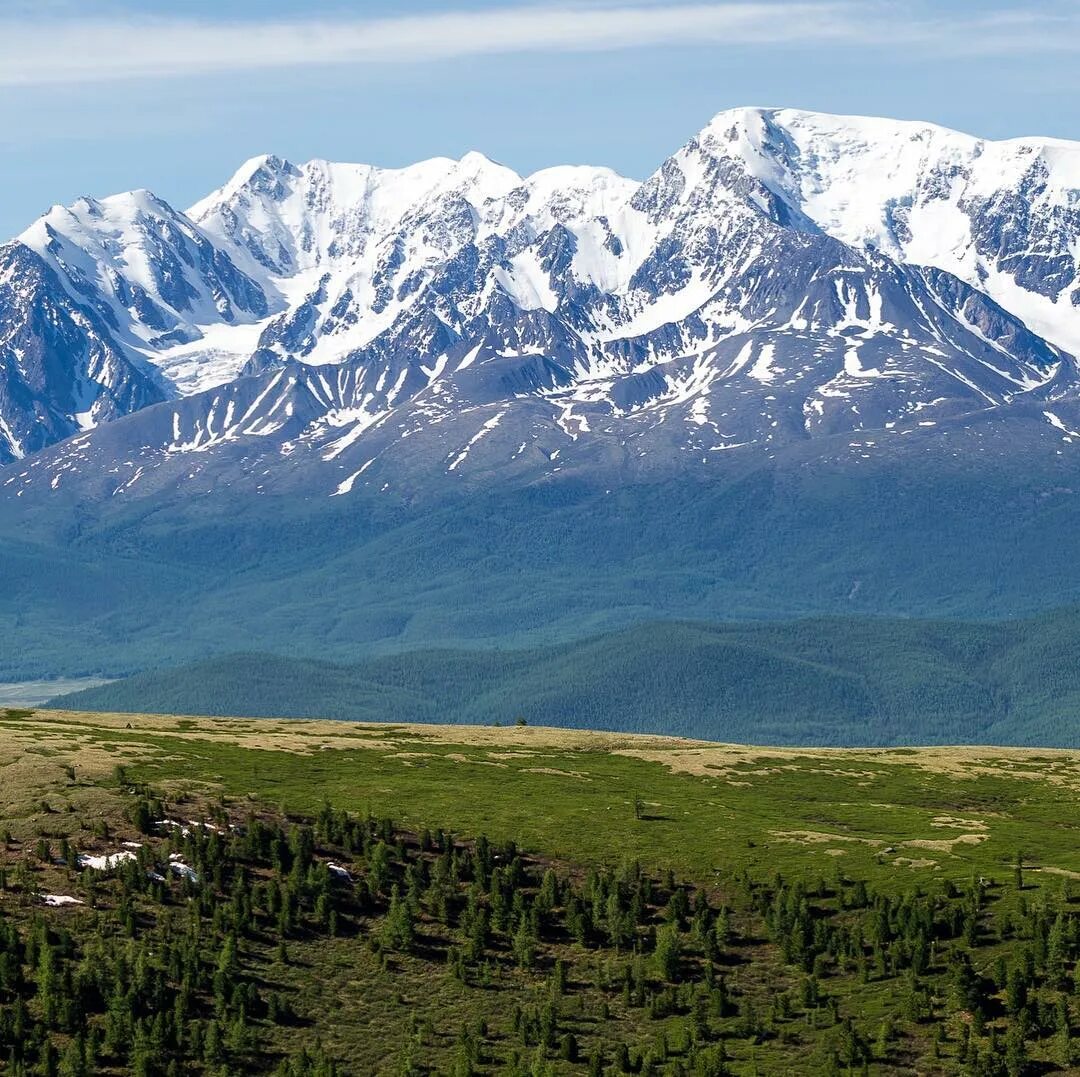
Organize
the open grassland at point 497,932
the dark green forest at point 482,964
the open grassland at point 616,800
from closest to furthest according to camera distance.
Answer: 1. the dark green forest at point 482,964
2. the open grassland at point 497,932
3. the open grassland at point 616,800

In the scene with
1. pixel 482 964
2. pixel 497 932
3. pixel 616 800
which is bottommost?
pixel 482 964

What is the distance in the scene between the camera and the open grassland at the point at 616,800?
154 m

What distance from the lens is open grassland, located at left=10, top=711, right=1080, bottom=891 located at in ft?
506

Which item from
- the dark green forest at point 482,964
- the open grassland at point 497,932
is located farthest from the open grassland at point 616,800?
the dark green forest at point 482,964

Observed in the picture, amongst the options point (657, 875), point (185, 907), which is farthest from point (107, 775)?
point (657, 875)

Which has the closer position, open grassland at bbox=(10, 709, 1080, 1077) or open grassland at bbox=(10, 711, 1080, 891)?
open grassland at bbox=(10, 709, 1080, 1077)

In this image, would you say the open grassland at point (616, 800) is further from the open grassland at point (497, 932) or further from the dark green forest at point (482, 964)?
the dark green forest at point (482, 964)

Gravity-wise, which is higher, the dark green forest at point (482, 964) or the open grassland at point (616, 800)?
the open grassland at point (616, 800)

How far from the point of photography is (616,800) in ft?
575

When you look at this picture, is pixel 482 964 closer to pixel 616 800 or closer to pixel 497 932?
pixel 497 932

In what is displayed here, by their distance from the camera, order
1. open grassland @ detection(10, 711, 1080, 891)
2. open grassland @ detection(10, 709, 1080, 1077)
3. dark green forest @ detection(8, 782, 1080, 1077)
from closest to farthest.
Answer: dark green forest @ detection(8, 782, 1080, 1077)
open grassland @ detection(10, 709, 1080, 1077)
open grassland @ detection(10, 711, 1080, 891)

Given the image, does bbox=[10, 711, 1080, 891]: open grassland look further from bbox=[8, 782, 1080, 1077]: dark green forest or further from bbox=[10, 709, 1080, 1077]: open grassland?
bbox=[8, 782, 1080, 1077]: dark green forest

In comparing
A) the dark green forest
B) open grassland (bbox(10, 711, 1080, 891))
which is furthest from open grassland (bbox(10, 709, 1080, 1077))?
open grassland (bbox(10, 711, 1080, 891))

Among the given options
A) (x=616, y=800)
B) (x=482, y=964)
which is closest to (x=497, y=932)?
(x=482, y=964)
